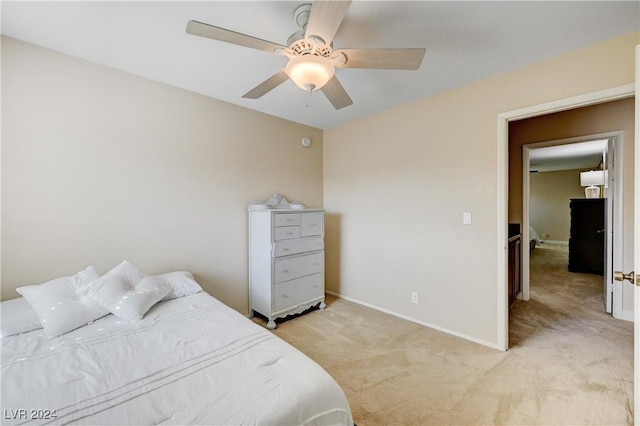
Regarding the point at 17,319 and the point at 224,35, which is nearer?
the point at 224,35

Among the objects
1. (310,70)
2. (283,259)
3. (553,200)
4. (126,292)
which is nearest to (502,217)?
(310,70)

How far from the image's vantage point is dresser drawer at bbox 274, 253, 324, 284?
2.87m

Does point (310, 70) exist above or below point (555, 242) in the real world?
above

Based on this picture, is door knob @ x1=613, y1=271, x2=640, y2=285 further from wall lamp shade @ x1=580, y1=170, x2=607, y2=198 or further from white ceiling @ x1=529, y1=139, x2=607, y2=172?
wall lamp shade @ x1=580, y1=170, x2=607, y2=198

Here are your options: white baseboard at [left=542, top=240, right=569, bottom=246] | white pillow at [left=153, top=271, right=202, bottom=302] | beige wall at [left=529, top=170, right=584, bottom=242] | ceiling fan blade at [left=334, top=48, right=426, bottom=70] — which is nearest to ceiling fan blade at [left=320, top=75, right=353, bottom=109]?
ceiling fan blade at [left=334, top=48, right=426, bottom=70]

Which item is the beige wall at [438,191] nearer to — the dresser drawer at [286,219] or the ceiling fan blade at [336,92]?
the dresser drawer at [286,219]

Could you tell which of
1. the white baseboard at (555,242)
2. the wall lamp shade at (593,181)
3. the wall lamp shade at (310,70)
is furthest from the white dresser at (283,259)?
the white baseboard at (555,242)

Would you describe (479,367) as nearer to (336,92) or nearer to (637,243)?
(637,243)

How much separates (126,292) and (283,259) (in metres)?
1.44

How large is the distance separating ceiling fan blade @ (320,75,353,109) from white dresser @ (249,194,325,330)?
4.41 feet

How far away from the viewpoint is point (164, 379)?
111cm

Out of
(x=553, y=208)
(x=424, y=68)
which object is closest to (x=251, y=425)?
(x=424, y=68)

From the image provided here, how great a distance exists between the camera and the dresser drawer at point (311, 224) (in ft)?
10.2

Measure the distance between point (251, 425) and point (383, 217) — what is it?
2.64m
